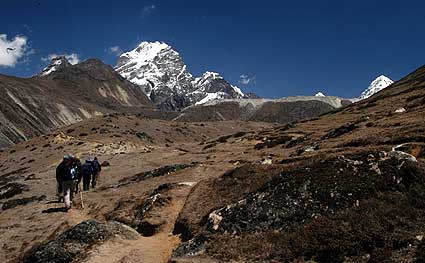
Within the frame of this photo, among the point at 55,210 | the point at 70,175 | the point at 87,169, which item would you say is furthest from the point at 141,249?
the point at 87,169

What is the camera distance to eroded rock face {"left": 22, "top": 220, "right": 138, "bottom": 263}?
712 inches

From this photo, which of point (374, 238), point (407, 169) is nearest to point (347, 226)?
point (374, 238)

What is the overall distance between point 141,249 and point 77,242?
2673mm

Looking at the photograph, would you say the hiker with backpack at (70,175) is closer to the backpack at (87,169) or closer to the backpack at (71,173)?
the backpack at (71,173)

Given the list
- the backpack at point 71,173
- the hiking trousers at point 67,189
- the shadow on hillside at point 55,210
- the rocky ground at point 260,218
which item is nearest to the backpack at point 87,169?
the rocky ground at point 260,218

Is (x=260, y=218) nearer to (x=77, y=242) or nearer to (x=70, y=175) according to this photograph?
(x=77, y=242)

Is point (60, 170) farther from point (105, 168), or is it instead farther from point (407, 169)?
point (105, 168)

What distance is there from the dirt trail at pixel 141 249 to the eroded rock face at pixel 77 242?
46cm

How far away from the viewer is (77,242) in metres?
18.5

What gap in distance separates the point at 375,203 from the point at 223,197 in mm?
7143

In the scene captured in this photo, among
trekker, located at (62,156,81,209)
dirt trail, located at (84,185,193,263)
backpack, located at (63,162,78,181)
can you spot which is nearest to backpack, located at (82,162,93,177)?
trekker, located at (62,156,81,209)

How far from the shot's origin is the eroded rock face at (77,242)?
59.3 ft

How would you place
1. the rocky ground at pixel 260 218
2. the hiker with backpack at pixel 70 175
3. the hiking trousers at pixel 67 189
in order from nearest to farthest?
the rocky ground at pixel 260 218 < the hiker with backpack at pixel 70 175 < the hiking trousers at pixel 67 189

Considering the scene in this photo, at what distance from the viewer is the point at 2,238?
23.6m
